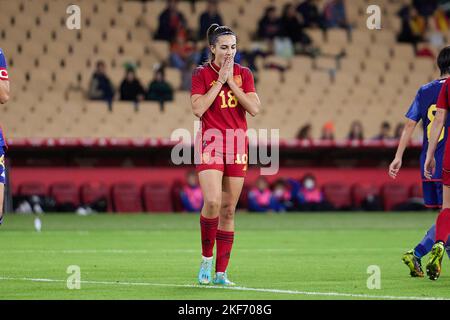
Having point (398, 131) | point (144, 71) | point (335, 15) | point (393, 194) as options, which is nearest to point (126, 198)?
point (144, 71)

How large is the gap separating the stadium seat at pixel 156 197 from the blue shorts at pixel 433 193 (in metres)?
14.5

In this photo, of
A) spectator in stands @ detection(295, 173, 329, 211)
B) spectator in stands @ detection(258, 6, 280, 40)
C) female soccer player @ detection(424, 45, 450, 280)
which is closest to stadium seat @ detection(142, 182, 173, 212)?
spectator in stands @ detection(295, 173, 329, 211)

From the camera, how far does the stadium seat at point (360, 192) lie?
26.2 m

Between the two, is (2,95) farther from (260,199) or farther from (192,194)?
(260,199)

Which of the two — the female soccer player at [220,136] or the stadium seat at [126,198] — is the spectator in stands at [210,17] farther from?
the female soccer player at [220,136]

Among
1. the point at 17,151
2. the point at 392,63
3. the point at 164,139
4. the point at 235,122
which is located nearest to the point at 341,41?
the point at 392,63

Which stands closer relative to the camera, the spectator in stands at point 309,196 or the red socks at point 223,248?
the red socks at point 223,248

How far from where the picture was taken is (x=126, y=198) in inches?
982

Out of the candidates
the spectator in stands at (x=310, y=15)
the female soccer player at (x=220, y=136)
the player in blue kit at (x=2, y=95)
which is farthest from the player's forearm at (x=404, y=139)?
the spectator in stands at (x=310, y=15)

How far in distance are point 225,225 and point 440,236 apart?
1952 mm

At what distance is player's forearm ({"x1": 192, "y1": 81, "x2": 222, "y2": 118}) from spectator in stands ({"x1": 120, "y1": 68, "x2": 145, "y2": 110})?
16.3m

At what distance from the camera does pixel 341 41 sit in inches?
1188
